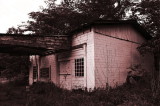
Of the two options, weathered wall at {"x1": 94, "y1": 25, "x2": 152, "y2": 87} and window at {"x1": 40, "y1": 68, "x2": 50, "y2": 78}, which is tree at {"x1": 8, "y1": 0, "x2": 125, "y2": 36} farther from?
weathered wall at {"x1": 94, "y1": 25, "x2": 152, "y2": 87}

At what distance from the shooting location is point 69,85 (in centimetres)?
1280

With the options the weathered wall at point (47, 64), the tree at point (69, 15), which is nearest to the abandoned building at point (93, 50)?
the weathered wall at point (47, 64)

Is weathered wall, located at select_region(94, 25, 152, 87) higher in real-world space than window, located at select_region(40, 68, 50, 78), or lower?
higher

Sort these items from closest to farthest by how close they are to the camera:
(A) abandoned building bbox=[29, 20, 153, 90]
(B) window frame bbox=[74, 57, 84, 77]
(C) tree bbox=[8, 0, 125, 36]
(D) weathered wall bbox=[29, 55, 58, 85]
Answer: (A) abandoned building bbox=[29, 20, 153, 90] < (B) window frame bbox=[74, 57, 84, 77] < (D) weathered wall bbox=[29, 55, 58, 85] < (C) tree bbox=[8, 0, 125, 36]

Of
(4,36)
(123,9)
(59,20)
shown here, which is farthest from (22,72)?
(123,9)

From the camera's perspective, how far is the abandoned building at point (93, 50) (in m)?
10.5

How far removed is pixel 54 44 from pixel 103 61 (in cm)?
349

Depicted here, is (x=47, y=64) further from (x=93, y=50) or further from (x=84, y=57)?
(x=93, y=50)

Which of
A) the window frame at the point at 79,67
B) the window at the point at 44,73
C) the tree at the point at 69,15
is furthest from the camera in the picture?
the tree at the point at 69,15

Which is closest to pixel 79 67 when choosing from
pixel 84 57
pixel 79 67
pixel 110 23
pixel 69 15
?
pixel 79 67

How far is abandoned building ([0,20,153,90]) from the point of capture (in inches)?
413

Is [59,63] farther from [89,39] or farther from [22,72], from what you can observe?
[22,72]

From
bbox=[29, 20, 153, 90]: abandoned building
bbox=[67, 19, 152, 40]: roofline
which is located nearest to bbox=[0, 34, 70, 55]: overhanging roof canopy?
bbox=[29, 20, 153, 90]: abandoned building

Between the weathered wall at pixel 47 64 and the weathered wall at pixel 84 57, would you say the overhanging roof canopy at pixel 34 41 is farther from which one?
the weathered wall at pixel 47 64
